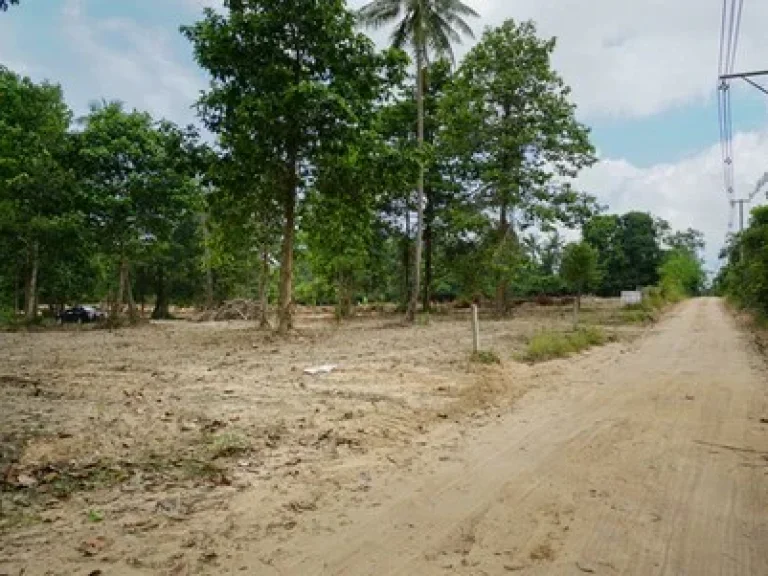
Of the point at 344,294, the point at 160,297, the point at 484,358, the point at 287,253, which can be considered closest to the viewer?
the point at 484,358

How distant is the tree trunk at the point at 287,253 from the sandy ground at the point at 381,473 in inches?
307

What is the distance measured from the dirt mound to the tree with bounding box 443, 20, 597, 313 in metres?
15.3

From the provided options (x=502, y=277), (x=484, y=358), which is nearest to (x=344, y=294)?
(x=502, y=277)

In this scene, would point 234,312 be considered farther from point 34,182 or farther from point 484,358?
point 484,358

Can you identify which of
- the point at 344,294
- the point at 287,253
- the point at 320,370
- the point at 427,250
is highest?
the point at 427,250

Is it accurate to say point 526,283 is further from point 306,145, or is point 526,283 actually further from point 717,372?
point 717,372

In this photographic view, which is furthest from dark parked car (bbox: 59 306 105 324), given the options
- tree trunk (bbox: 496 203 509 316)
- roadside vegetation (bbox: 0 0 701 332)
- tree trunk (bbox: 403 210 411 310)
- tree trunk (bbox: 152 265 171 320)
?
tree trunk (bbox: 496 203 509 316)

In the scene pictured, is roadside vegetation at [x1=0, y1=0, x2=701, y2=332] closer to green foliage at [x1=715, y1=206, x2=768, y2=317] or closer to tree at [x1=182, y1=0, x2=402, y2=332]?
tree at [x1=182, y1=0, x2=402, y2=332]

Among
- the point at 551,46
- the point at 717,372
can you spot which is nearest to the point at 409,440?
the point at 717,372

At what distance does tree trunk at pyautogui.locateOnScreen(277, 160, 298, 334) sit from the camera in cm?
1838

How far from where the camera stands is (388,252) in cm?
3681

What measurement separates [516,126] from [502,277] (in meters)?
6.77

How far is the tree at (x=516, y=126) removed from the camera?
26.9 metres

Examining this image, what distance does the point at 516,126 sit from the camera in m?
27.2
